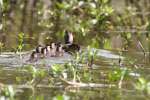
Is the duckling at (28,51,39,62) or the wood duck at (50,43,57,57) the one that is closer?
the duckling at (28,51,39,62)

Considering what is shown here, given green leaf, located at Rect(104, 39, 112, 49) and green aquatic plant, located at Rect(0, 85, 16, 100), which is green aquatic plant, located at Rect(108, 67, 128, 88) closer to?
green aquatic plant, located at Rect(0, 85, 16, 100)

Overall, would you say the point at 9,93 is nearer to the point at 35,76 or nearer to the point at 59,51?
the point at 35,76

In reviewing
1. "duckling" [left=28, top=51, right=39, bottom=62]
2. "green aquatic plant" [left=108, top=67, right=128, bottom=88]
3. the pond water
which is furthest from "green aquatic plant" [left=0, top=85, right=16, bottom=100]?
"duckling" [left=28, top=51, right=39, bottom=62]

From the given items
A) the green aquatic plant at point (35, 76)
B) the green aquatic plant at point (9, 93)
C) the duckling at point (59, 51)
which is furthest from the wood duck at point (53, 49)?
the green aquatic plant at point (9, 93)

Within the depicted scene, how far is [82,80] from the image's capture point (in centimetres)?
457

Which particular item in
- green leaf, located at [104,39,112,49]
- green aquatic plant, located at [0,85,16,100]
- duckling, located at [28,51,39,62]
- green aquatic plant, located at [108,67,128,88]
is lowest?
green aquatic plant, located at [0,85,16,100]

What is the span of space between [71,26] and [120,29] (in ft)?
2.40

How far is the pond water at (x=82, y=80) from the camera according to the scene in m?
4.05

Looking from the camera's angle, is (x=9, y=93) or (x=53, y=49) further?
(x=53, y=49)

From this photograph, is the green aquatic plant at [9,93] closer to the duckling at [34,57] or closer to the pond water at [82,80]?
the pond water at [82,80]

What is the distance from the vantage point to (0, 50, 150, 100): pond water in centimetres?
405

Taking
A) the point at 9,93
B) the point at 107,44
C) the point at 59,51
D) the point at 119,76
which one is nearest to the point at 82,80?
the point at 119,76

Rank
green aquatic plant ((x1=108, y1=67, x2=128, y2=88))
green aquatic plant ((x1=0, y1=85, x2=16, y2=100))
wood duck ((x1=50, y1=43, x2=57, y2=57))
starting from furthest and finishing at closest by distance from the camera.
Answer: wood duck ((x1=50, y1=43, x2=57, y2=57)) → green aquatic plant ((x1=108, y1=67, x2=128, y2=88)) → green aquatic plant ((x1=0, y1=85, x2=16, y2=100))

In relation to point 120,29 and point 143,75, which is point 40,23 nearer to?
point 120,29
